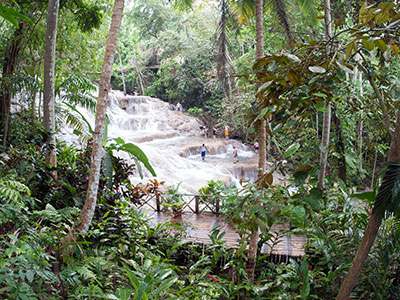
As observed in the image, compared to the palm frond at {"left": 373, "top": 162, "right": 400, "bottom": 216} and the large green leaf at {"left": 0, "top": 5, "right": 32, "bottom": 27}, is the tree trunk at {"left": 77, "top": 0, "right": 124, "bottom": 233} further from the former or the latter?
the palm frond at {"left": 373, "top": 162, "right": 400, "bottom": 216}

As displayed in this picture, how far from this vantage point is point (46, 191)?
168 inches

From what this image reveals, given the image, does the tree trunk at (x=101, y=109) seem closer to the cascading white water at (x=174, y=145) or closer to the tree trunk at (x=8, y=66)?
the tree trunk at (x=8, y=66)

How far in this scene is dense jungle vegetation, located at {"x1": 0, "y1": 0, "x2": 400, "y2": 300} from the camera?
1860mm

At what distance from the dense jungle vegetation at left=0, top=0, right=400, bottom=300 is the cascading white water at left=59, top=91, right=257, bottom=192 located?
103 inches

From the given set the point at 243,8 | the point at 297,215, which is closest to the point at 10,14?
the point at 297,215

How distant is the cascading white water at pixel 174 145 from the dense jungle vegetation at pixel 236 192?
8.61 feet

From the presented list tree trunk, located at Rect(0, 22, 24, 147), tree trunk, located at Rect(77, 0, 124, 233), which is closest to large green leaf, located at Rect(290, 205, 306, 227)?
tree trunk, located at Rect(77, 0, 124, 233)

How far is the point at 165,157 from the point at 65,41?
5.93 metres

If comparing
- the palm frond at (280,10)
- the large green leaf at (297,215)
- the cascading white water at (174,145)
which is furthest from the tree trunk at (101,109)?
the cascading white water at (174,145)

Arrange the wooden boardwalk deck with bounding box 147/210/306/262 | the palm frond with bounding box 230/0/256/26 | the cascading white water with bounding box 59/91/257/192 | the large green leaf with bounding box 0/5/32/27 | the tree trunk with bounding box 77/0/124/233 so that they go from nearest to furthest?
the large green leaf with bounding box 0/5/32/27
the tree trunk with bounding box 77/0/124/233
the wooden boardwalk deck with bounding box 147/210/306/262
the palm frond with bounding box 230/0/256/26
the cascading white water with bounding box 59/91/257/192

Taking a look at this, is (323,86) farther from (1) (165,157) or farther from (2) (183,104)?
(2) (183,104)

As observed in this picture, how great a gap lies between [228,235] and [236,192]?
10.0 ft

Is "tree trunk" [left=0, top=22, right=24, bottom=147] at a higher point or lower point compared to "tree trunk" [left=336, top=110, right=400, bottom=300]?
higher

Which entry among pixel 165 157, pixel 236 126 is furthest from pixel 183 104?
pixel 165 157
